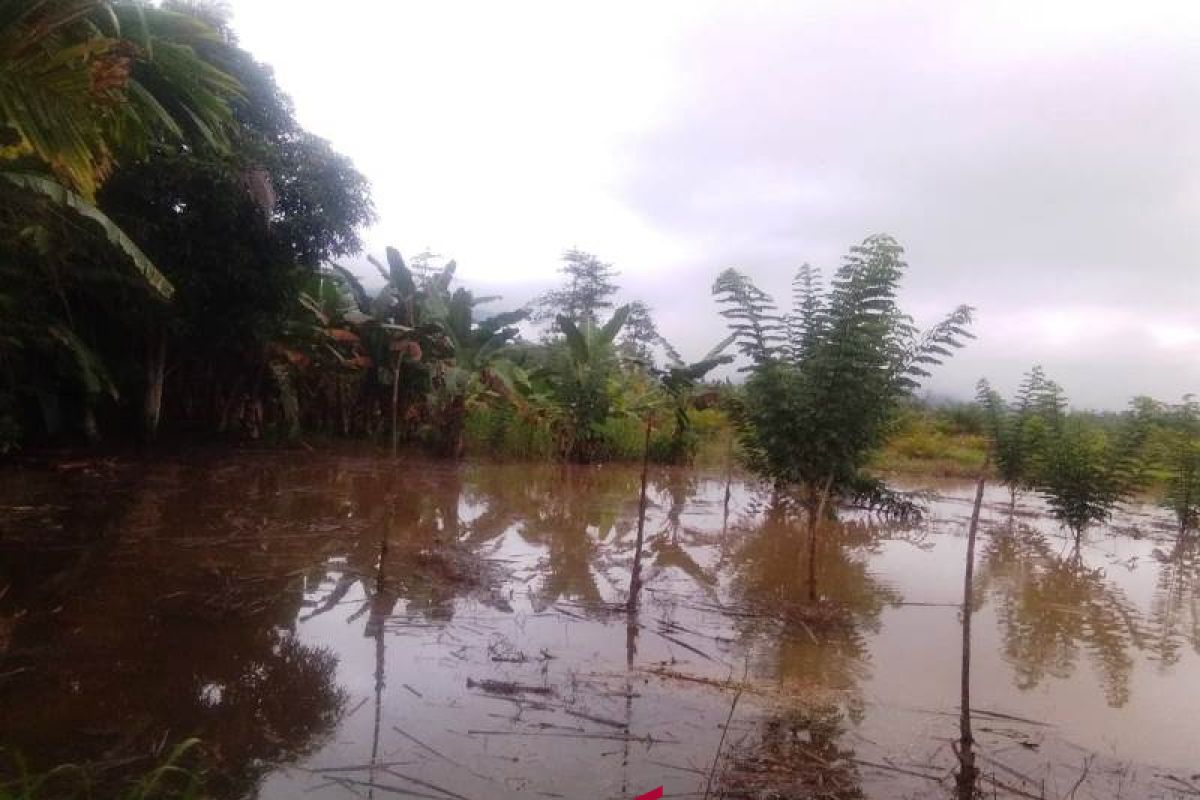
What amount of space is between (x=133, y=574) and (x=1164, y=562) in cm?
1147

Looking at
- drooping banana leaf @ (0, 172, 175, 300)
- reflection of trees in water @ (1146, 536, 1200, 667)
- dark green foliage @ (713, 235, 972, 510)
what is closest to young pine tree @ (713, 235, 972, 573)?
dark green foliage @ (713, 235, 972, 510)

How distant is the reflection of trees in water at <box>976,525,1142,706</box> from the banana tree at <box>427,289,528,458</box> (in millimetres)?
8850

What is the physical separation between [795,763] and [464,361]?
12.2 metres

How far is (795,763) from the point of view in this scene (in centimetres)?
402

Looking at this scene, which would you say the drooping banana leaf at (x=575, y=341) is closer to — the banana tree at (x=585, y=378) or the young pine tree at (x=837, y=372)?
the banana tree at (x=585, y=378)

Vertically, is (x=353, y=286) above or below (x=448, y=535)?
above

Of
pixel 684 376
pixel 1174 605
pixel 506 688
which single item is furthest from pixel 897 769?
pixel 684 376

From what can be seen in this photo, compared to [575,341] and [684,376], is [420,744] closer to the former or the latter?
[684,376]

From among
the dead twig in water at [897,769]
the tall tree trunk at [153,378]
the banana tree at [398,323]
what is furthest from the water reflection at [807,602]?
the tall tree trunk at [153,378]

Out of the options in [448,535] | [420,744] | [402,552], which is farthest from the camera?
[448,535]

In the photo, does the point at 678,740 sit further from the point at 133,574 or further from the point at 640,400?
the point at 640,400

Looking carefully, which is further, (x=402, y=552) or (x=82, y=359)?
(x=82, y=359)

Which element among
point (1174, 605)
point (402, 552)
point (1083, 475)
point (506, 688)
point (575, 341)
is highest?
point (575, 341)

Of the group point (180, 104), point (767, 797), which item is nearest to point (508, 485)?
point (180, 104)
